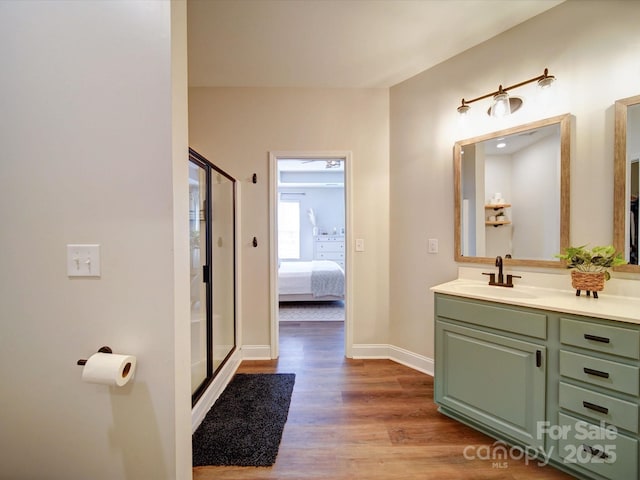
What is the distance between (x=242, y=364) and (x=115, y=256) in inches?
77.7

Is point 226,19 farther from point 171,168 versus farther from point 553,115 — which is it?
point 553,115

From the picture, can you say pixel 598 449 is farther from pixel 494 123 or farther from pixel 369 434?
pixel 494 123

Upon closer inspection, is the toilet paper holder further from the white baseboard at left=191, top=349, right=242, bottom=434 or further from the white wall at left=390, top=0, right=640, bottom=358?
the white wall at left=390, top=0, right=640, bottom=358

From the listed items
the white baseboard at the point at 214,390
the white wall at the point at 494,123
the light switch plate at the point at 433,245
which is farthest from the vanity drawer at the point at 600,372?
the white baseboard at the point at 214,390

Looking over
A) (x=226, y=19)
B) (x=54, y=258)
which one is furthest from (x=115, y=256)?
(x=226, y=19)

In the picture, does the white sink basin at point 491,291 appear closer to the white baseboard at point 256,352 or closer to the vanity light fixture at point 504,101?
the vanity light fixture at point 504,101

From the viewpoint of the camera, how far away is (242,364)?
8.08ft

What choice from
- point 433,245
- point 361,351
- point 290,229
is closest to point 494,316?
point 433,245

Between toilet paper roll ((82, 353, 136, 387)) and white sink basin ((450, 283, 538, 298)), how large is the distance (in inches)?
70.4

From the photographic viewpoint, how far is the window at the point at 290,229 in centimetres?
699

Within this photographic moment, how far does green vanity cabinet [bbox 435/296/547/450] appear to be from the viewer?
4.35 feet

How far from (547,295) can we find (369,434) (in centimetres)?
140

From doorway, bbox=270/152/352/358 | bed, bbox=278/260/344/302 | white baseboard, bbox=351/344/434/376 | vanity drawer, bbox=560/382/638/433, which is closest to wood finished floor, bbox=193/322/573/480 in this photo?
white baseboard, bbox=351/344/434/376

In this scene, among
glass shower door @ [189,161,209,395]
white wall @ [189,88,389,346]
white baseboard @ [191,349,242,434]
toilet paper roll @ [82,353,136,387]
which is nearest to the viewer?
toilet paper roll @ [82,353,136,387]
